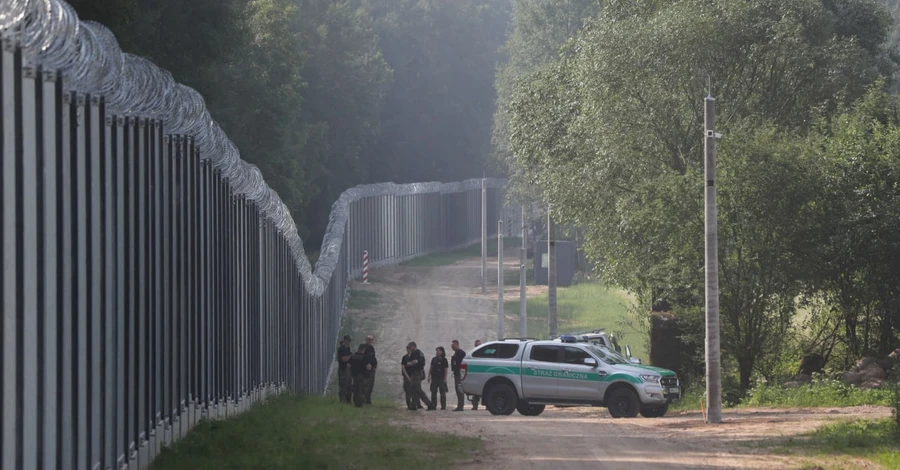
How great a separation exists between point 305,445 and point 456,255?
2624 inches

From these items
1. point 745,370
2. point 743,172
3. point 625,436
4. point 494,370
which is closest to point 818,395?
point 745,370

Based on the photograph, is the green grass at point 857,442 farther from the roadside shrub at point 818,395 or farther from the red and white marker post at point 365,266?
the red and white marker post at point 365,266

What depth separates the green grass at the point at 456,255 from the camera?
7538 centimetres

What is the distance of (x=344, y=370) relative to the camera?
29.1m

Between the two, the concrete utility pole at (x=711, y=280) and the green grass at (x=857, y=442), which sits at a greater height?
the concrete utility pole at (x=711, y=280)

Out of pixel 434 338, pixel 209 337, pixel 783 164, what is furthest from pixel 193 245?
pixel 434 338

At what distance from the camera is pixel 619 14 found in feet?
127

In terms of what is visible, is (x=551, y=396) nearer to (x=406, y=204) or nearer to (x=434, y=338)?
(x=434, y=338)

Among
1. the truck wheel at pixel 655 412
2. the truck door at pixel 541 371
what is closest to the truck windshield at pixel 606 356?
the truck door at pixel 541 371

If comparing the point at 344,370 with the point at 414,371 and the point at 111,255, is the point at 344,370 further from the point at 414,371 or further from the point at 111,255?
the point at 111,255

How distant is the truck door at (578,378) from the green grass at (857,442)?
6.71 meters

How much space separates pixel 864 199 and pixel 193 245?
1764cm

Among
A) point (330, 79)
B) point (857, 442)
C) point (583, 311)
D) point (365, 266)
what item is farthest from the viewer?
point (330, 79)

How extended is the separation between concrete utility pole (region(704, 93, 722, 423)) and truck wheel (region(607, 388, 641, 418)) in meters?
2.57
